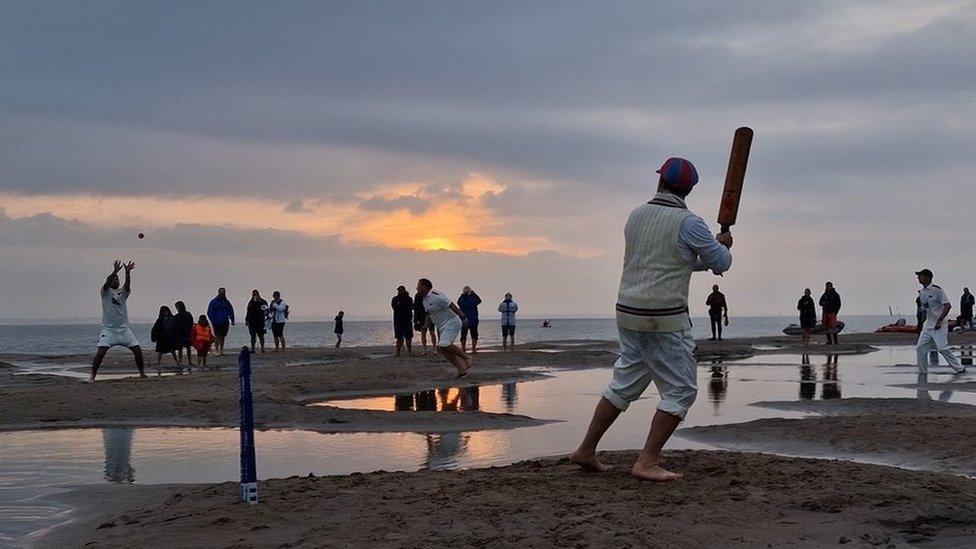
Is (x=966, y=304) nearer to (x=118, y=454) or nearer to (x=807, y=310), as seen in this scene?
(x=807, y=310)

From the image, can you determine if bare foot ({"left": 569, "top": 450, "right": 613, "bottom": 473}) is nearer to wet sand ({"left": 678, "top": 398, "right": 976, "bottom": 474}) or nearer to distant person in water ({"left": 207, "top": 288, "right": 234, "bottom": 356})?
wet sand ({"left": 678, "top": 398, "right": 976, "bottom": 474})

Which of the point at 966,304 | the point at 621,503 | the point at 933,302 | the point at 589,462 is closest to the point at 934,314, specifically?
the point at 933,302

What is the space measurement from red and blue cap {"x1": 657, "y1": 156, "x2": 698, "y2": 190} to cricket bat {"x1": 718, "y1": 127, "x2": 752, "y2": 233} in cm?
35

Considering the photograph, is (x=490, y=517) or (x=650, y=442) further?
(x=650, y=442)

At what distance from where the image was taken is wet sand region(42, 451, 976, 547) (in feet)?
17.8

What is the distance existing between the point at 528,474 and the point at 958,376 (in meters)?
15.1

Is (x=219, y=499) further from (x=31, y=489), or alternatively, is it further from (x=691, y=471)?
(x=691, y=471)

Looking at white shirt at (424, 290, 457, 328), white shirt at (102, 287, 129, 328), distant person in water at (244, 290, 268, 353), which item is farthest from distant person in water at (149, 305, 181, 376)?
white shirt at (424, 290, 457, 328)

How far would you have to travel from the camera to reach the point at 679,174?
675 cm

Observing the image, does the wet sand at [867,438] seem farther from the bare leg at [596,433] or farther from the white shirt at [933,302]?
the white shirt at [933,302]

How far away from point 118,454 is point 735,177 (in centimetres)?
669

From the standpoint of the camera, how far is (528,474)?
7.15m

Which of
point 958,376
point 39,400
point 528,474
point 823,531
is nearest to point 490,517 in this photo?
point 528,474

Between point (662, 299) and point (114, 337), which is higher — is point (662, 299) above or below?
above
